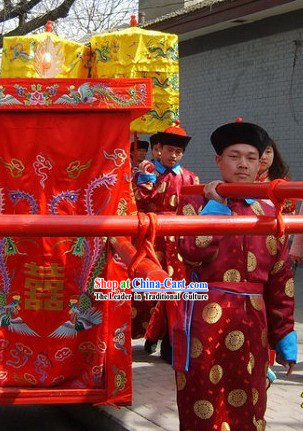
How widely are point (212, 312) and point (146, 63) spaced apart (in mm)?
3309

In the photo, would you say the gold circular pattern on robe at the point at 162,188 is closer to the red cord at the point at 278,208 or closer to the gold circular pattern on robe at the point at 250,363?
the gold circular pattern on robe at the point at 250,363

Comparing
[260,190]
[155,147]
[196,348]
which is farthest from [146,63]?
[260,190]

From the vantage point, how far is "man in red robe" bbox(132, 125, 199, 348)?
5879mm

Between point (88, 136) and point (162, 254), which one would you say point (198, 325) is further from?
point (162, 254)

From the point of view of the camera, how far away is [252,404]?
3057 mm

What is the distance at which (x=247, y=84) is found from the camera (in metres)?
11.8

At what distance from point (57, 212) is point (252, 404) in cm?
135

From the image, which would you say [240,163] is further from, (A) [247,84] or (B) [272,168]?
(A) [247,84]

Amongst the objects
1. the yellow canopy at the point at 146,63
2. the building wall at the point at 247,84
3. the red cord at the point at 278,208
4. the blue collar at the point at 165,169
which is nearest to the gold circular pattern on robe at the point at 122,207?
the red cord at the point at 278,208

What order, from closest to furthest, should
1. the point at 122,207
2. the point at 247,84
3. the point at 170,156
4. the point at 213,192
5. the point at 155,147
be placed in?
the point at 213,192 < the point at 122,207 < the point at 170,156 < the point at 155,147 < the point at 247,84

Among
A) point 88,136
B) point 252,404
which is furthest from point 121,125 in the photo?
point 252,404

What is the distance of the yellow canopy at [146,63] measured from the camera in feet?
18.4

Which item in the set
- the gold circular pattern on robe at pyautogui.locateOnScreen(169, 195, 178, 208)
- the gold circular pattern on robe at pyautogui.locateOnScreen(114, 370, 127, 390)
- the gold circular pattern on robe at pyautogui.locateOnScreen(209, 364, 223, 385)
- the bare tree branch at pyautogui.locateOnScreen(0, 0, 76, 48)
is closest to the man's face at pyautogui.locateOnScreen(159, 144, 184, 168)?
the gold circular pattern on robe at pyautogui.locateOnScreen(169, 195, 178, 208)

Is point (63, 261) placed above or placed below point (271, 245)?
below
